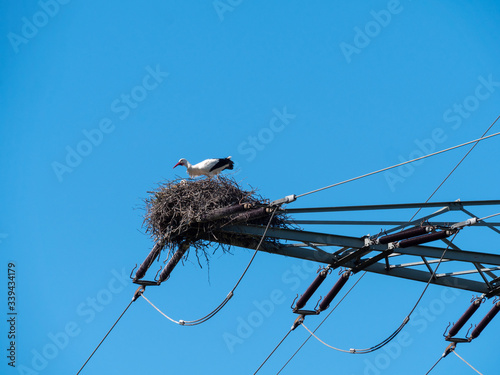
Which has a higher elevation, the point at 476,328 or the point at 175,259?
the point at 476,328

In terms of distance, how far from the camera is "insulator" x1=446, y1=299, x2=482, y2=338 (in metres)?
13.0

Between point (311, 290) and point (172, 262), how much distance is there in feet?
6.84

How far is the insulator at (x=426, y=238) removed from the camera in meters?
10.9

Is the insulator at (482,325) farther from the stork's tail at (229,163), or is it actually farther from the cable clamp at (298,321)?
the stork's tail at (229,163)

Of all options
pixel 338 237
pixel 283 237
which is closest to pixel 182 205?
pixel 283 237

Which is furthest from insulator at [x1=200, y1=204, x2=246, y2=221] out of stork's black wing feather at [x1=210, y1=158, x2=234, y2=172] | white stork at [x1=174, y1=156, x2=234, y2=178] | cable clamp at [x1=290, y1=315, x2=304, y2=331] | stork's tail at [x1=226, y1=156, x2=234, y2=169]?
stork's tail at [x1=226, y1=156, x2=234, y2=169]

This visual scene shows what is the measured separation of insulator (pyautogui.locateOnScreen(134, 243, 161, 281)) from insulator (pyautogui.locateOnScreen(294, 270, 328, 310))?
2232 millimetres

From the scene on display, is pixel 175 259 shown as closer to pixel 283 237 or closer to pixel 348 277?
pixel 283 237

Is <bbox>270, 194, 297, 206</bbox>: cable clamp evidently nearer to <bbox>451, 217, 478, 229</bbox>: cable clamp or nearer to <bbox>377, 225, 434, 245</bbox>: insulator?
<bbox>377, 225, 434, 245</bbox>: insulator

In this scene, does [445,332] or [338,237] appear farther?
[445,332]

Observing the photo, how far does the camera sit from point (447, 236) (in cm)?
1103

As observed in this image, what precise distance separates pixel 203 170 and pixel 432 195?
13.4 feet

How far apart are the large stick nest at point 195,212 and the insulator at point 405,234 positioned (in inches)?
56.2

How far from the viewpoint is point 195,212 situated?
11.0 m
